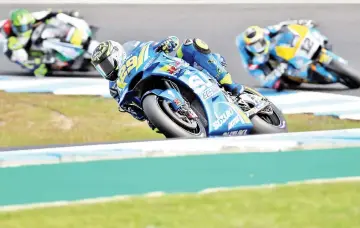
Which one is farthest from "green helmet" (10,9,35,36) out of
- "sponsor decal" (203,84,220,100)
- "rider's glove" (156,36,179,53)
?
"sponsor decal" (203,84,220,100)

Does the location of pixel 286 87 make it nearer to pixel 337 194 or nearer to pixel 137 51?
pixel 137 51

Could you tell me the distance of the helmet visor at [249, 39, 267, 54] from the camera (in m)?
5.16

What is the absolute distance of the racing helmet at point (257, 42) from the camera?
5.16 meters

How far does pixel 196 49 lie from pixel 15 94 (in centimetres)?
117

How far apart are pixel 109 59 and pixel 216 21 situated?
124cm

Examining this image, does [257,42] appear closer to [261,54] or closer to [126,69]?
[261,54]

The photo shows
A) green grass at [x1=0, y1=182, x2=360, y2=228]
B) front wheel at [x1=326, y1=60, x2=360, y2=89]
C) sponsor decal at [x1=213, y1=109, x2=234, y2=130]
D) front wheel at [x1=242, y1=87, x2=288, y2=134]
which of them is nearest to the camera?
green grass at [x1=0, y1=182, x2=360, y2=228]

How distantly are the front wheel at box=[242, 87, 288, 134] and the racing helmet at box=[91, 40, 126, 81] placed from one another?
77 centimetres

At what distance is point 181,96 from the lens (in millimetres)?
4320

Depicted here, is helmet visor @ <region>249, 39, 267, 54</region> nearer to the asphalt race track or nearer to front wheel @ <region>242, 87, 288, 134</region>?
the asphalt race track

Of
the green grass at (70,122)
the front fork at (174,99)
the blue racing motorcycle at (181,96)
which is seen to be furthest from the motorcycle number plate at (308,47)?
the front fork at (174,99)

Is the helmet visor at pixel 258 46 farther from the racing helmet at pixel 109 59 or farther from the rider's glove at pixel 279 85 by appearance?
the racing helmet at pixel 109 59

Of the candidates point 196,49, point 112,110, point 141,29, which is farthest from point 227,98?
point 141,29

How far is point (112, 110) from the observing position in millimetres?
4652
